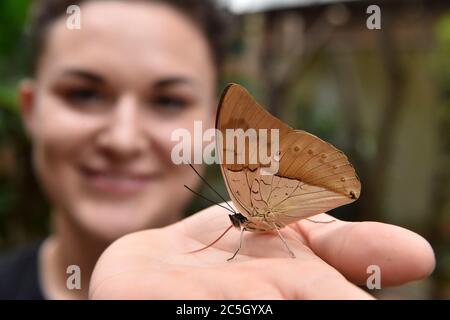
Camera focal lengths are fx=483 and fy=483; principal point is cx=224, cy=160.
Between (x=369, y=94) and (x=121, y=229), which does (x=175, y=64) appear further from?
(x=369, y=94)

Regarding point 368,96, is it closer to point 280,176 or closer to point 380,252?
point 280,176

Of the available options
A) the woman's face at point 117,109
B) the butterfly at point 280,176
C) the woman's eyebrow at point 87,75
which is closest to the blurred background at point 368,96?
the woman's face at point 117,109

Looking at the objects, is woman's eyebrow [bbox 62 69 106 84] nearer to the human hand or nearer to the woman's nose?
the woman's nose

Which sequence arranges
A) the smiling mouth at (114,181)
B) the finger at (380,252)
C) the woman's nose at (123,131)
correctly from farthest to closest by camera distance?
the smiling mouth at (114,181) < the woman's nose at (123,131) < the finger at (380,252)

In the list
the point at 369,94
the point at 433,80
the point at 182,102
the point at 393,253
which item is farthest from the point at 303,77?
the point at 393,253

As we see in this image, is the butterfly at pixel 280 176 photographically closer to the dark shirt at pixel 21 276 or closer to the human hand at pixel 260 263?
the human hand at pixel 260 263

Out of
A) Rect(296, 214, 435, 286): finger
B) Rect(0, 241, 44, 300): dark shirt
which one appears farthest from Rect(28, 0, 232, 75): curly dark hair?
Rect(296, 214, 435, 286): finger

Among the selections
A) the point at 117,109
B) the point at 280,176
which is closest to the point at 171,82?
the point at 117,109
